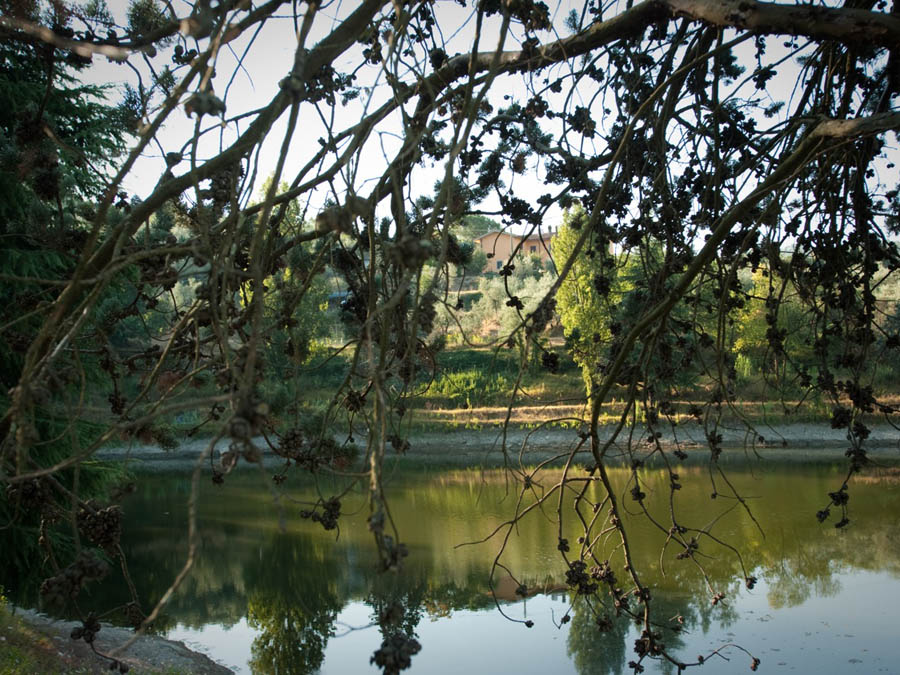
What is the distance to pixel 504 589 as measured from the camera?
8875mm

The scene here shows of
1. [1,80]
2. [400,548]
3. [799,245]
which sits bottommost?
[400,548]

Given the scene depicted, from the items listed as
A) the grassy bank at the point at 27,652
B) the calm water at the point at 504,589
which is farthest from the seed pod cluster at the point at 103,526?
the grassy bank at the point at 27,652

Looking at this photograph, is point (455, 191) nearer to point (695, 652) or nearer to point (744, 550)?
point (695, 652)

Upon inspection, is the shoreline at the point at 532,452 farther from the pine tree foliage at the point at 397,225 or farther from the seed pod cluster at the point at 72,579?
the seed pod cluster at the point at 72,579

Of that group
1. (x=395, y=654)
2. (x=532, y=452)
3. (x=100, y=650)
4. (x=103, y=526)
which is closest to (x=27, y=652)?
(x=100, y=650)

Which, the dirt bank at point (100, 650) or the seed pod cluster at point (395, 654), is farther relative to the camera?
the dirt bank at point (100, 650)

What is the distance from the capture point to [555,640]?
7129 mm

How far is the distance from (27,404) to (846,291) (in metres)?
2.32

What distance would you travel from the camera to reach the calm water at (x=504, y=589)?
666cm

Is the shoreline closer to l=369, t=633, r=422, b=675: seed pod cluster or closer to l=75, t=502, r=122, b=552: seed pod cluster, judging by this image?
l=75, t=502, r=122, b=552: seed pod cluster

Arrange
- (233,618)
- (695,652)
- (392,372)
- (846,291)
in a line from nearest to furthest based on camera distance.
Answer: (392,372)
(846,291)
(695,652)
(233,618)

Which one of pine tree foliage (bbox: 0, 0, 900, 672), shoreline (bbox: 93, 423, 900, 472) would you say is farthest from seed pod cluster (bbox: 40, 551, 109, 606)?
shoreline (bbox: 93, 423, 900, 472)

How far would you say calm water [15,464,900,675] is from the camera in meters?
6.66

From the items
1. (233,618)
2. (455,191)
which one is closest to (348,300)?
(455,191)
